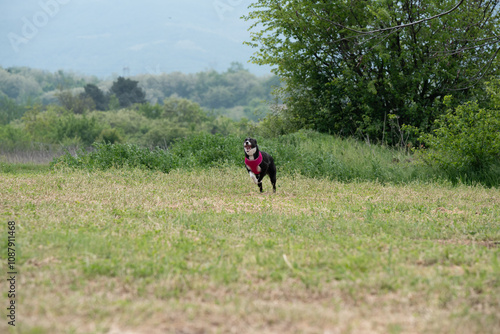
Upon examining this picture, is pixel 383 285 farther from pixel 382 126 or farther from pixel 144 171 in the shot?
pixel 382 126

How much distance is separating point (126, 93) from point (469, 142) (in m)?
74.7

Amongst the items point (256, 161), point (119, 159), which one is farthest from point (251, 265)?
point (119, 159)

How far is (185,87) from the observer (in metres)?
131

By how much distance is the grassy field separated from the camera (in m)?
3.49

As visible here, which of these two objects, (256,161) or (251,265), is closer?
(251,265)

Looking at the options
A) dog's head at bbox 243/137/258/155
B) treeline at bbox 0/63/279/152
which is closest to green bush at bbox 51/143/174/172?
treeline at bbox 0/63/279/152

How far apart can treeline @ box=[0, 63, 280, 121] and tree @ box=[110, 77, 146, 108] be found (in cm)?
2826

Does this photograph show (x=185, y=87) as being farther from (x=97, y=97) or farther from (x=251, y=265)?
(x=251, y=265)

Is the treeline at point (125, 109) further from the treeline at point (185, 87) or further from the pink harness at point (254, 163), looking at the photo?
the pink harness at point (254, 163)

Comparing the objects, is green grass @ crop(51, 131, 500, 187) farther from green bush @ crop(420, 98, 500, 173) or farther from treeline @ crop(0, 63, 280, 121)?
treeline @ crop(0, 63, 280, 121)

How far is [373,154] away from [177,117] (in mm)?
55161

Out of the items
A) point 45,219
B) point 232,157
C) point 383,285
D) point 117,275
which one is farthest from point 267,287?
point 232,157

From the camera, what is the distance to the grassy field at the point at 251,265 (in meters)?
3.49

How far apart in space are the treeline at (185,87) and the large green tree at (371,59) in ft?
287
